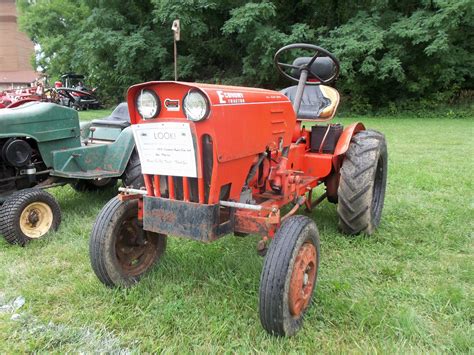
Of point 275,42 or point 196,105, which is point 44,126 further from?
point 275,42

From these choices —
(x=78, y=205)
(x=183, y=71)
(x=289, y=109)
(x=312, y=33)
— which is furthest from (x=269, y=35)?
(x=289, y=109)

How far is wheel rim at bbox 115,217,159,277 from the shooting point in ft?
8.79

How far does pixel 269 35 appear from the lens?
1603 cm

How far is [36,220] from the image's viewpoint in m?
3.53

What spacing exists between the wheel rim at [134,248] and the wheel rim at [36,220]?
1202 mm

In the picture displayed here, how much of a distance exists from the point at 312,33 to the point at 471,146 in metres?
9.54

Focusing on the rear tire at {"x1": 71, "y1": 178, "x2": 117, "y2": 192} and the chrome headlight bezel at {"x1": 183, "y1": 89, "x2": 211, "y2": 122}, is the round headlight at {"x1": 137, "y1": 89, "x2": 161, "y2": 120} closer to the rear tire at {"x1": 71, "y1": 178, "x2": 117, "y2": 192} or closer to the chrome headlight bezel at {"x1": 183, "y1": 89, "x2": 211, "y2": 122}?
the chrome headlight bezel at {"x1": 183, "y1": 89, "x2": 211, "y2": 122}

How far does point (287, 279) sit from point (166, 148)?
913 millimetres

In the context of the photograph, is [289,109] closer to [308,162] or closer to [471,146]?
[308,162]

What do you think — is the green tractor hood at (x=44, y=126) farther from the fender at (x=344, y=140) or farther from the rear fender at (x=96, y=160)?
the fender at (x=344, y=140)

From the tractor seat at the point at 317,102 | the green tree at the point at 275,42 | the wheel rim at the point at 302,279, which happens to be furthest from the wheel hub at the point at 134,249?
the green tree at the point at 275,42

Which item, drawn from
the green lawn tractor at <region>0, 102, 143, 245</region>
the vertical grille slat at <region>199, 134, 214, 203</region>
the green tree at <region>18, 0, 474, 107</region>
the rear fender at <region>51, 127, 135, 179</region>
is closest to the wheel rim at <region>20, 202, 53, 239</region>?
the green lawn tractor at <region>0, 102, 143, 245</region>

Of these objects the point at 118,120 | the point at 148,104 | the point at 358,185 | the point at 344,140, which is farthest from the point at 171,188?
the point at 118,120

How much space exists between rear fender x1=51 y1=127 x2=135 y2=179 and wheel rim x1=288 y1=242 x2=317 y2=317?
2503 mm
